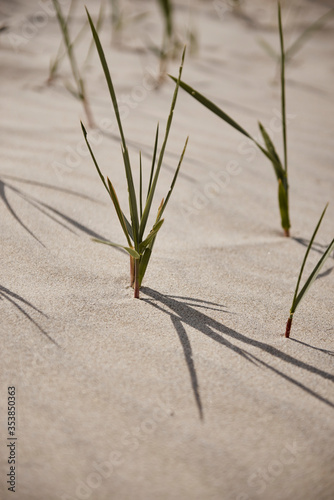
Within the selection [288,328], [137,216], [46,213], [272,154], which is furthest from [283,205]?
[46,213]

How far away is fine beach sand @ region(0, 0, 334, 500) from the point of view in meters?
0.73

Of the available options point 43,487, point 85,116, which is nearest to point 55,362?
point 43,487

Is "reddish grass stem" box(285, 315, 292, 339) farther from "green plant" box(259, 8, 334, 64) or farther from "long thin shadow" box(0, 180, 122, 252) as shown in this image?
"green plant" box(259, 8, 334, 64)

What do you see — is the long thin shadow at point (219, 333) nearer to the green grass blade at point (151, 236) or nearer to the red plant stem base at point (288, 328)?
the red plant stem base at point (288, 328)

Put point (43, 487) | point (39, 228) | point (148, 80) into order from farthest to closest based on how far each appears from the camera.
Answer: point (148, 80)
point (39, 228)
point (43, 487)

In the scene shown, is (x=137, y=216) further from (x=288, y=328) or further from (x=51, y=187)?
(x=51, y=187)

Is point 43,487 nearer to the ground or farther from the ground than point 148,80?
nearer to the ground

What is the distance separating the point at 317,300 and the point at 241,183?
69 centimetres

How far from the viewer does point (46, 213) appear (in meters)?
1.33

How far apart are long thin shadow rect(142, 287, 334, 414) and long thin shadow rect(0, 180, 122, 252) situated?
0.27m

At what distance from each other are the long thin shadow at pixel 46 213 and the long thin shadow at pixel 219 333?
0.27 metres

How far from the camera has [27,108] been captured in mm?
2037

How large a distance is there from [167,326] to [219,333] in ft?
0.39

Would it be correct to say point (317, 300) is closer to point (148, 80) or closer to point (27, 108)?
point (27, 108)
